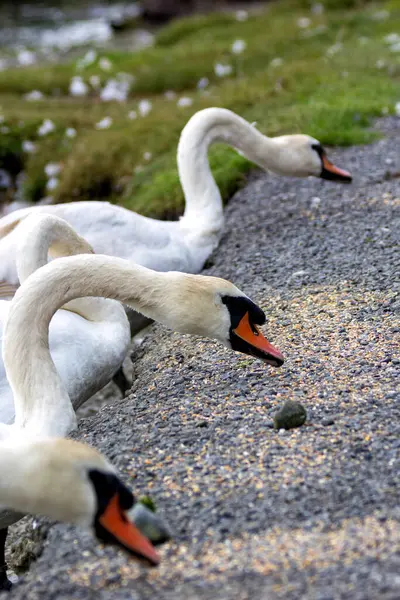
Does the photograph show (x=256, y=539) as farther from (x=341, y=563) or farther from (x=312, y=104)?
(x=312, y=104)

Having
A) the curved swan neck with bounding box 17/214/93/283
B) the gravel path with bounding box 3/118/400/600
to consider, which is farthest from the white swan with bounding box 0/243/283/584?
the curved swan neck with bounding box 17/214/93/283

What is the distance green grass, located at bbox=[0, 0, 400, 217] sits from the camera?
9.28 meters

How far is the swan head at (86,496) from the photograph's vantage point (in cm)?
317

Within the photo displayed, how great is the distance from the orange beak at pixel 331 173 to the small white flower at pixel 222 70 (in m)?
5.87

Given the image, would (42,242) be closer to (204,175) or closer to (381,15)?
(204,175)

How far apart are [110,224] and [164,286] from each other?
7.50ft

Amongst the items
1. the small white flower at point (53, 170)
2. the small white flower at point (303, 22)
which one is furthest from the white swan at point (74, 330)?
the small white flower at point (303, 22)

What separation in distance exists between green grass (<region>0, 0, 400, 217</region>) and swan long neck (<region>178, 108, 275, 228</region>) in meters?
1.03

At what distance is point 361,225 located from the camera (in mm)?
6855

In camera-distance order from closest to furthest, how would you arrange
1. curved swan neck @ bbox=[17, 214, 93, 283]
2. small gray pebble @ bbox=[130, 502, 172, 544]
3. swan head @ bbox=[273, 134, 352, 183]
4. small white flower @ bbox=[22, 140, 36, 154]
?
small gray pebble @ bbox=[130, 502, 172, 544] < curved swan neck @ bbox=[17, 214, 93, 283] < swan head @ bbox=[273, 134, 352, 183] < small white flower @ bbox=[22, 140, 36, 154]

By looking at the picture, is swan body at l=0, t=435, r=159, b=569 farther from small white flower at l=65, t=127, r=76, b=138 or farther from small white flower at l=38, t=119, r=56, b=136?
small white flower at l=38, t=119, r=56, b=136

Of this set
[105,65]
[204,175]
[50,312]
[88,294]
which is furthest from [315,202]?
[105,65]

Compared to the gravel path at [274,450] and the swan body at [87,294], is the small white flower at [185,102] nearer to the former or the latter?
the gravel path at [274,450]

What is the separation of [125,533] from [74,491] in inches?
8.8
